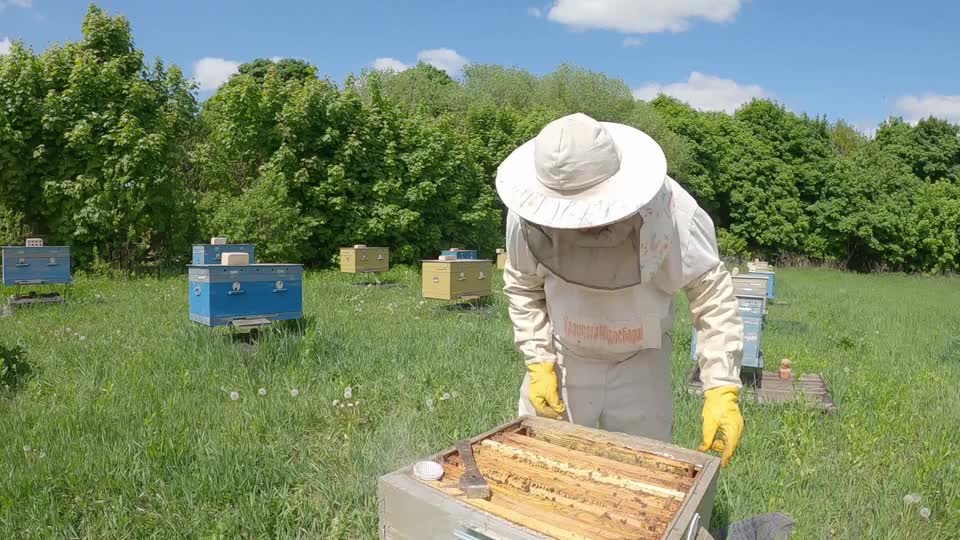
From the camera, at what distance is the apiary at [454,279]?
829cm

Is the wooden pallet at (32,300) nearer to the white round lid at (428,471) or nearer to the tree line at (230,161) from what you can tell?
the tree line at (230,161)

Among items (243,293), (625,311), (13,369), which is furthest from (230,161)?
(625,311)

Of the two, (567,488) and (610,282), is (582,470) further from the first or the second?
(610,282)

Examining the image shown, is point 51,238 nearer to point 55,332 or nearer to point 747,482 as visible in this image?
point 55,332

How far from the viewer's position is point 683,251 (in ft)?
6.18

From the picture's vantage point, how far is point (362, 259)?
37.4ft

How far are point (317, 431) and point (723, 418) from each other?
224 cm

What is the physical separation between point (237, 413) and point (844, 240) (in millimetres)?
25642

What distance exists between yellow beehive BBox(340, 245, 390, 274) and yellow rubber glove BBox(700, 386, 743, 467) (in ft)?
32.1

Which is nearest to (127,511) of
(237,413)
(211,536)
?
(211,536)

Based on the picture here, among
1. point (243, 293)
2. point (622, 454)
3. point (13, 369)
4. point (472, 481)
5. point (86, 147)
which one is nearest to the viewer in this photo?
point (472, 481)

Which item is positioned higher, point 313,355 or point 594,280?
point 594,280

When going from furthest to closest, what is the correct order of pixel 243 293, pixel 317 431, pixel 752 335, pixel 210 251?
pixel 210 251
pixel 243 293
pixel 752 335
pixel 317 431

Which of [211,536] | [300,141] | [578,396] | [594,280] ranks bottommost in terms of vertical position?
[211,536]
